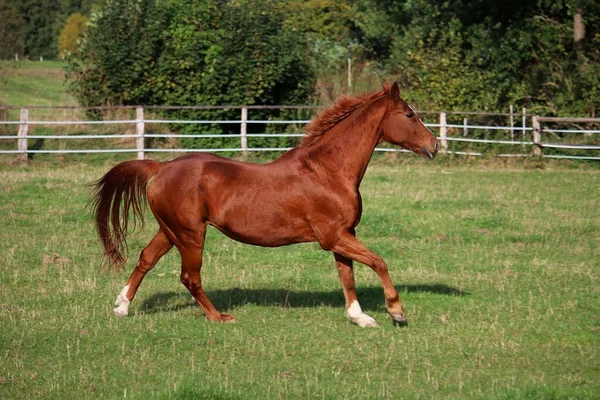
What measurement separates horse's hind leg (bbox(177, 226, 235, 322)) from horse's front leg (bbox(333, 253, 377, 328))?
1.07 m

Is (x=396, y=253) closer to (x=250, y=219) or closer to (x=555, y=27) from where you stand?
(x=250, y=219)

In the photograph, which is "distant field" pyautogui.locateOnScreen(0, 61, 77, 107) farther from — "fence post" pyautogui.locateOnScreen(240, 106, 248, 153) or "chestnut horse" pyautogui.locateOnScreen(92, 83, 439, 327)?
"chestnut horse" pyautogui.locateOnScreen(92, 83, 439, 327)

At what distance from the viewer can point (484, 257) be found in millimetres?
11805

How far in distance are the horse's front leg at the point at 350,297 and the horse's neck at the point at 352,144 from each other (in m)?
0.75

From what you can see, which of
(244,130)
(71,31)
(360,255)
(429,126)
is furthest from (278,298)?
(71,31)

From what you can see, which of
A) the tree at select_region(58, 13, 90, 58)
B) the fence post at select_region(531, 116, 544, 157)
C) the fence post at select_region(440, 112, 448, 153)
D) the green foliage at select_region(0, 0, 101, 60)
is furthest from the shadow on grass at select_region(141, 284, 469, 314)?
the green foliage at select_region(0, 0, 101, 60)

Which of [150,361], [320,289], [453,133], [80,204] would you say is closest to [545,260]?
[320,289]

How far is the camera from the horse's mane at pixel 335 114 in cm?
886

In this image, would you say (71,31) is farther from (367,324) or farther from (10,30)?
(367,324)

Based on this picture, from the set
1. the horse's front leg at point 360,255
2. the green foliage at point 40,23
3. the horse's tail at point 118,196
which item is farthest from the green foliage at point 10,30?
the horse's front leg at point 360,255

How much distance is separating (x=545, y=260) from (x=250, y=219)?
15.1 ft

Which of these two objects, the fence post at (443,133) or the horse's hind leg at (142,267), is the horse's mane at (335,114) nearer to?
the horse's hind leg at (142,267)

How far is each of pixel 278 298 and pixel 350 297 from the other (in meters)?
1.37

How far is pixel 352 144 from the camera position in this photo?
341 inches
